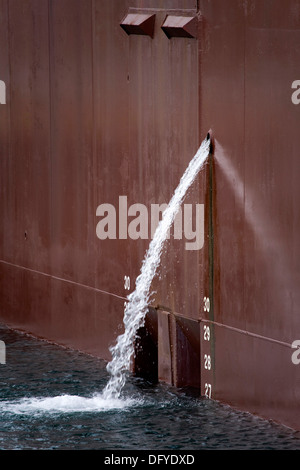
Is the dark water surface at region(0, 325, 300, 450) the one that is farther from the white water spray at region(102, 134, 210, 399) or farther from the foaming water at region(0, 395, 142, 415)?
the white water spray at region(102, 134, 210, 399)

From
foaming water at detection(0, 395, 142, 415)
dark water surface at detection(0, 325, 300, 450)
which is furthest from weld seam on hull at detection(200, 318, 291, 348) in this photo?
foaming water at detection(0, 395, 142, 415)

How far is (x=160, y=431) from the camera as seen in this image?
28.4ft

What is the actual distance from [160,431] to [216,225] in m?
1.70

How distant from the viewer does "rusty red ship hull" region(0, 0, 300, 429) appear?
8.76m

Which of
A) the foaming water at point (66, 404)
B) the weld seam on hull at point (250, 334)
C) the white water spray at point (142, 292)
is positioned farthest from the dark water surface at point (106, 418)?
the weld seam on hull at point (250, 334)

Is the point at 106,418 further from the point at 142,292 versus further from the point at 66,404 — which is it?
the point at 142,292

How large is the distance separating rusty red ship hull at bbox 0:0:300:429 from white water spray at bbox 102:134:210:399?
92 mm

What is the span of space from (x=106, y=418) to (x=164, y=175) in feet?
7.08

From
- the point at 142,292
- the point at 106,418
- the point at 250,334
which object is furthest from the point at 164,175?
the point at 106,418

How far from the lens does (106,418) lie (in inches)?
358

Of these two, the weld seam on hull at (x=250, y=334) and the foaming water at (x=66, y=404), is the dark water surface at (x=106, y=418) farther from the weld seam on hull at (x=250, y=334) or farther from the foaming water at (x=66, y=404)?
the weld seam on hull at (x=250, y=334)

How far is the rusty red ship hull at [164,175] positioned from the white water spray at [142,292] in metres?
0.09

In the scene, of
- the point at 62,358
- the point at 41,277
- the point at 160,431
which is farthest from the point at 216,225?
the point at 41,277

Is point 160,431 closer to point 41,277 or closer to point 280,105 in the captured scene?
point 280,105
